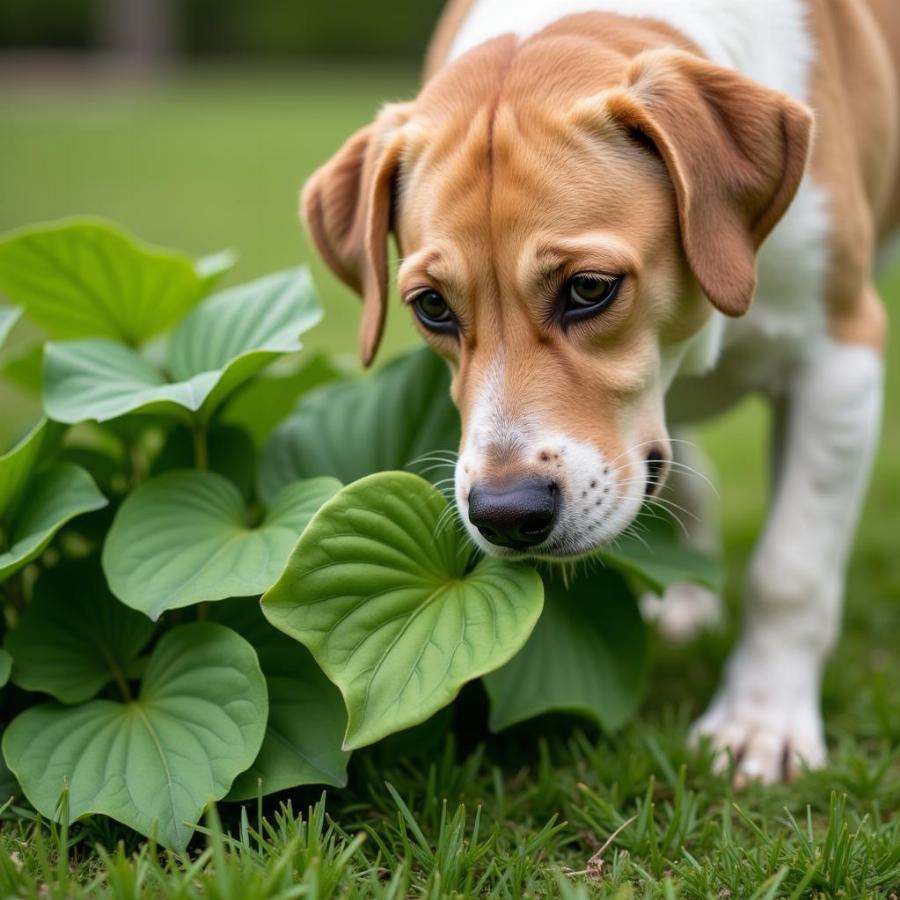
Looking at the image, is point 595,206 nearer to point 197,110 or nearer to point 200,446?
point 200,446

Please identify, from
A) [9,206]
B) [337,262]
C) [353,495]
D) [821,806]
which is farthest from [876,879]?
[9,206]

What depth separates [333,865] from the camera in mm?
2428

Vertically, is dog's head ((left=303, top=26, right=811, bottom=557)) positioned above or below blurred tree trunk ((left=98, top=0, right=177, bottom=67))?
above

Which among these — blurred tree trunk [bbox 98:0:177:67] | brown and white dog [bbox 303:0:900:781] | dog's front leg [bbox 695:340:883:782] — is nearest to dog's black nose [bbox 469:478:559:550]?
brown and white dog [bbox 303:0:900:781]

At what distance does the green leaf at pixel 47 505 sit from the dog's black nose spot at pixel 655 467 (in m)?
1.36

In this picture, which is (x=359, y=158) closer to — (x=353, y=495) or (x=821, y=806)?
(x=353, y=495)

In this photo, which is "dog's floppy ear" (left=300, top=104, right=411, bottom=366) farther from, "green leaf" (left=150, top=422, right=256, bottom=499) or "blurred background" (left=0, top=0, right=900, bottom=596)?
"blurred background" (left=0, top=0, right=900, bottom=596)

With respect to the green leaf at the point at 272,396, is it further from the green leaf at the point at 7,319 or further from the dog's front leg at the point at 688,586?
the dog's front leg at the point at 688,586

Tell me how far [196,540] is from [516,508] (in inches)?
33.2

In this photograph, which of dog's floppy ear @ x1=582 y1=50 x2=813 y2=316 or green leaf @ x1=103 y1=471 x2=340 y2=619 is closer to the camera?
green leaf @ x1=103 y1=471 x2=340 y2=619

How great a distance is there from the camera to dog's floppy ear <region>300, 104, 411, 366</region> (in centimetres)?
332

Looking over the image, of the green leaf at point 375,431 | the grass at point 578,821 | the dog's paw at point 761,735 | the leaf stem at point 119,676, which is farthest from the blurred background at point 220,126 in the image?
the leaf stem at point 119,676

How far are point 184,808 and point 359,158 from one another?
1843 mm

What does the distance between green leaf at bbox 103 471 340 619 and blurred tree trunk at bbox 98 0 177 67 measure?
31.0 meters
